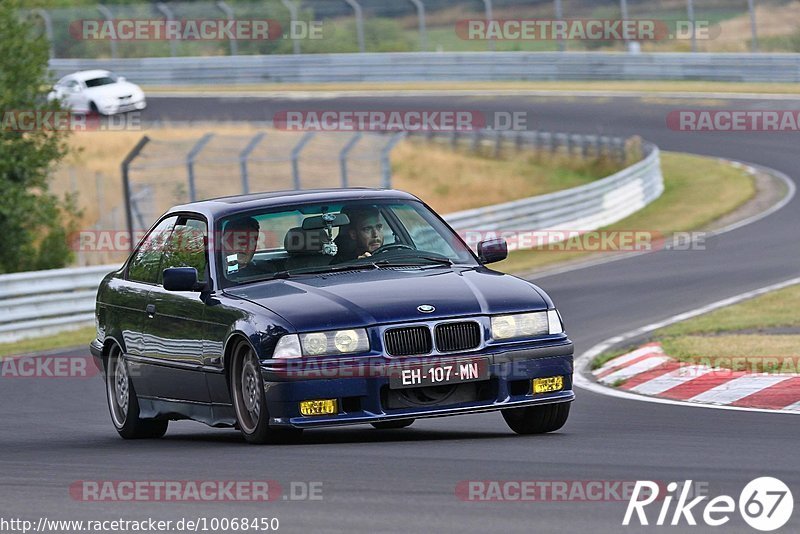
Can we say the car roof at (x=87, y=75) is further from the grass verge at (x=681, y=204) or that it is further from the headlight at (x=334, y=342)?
the headlight at (x=334, y=342)

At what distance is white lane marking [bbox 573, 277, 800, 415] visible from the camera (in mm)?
10062

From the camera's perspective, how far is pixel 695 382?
36.6ft

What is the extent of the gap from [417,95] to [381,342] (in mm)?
39140

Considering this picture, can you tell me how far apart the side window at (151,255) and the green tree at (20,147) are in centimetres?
1440

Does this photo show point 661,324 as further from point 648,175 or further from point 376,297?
point 648,175

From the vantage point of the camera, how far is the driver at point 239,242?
29.9 feet

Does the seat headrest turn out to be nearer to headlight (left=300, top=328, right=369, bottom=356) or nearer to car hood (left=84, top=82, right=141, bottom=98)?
headlight (left=300, top=328, right=369, bottom=356)

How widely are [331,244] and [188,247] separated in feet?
3.48

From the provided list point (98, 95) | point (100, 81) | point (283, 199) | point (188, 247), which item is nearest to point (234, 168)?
point (98, 95)

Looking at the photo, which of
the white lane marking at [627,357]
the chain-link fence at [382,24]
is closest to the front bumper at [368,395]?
the white lane marking at [627,357]

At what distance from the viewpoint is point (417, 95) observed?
46.8 meters

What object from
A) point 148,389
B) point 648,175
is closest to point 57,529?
point 148,389

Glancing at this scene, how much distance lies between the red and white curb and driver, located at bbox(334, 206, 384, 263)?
2604mm

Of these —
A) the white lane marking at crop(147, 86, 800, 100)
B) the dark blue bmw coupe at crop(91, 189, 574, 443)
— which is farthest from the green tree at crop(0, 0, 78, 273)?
the white lane marking at crop(147, 86, 800, 100)
